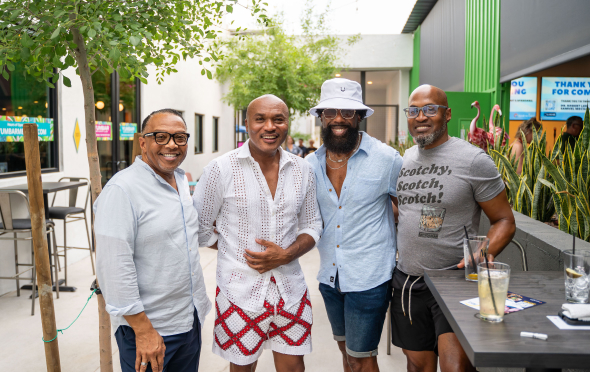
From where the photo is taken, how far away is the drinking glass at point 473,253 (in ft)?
6.42

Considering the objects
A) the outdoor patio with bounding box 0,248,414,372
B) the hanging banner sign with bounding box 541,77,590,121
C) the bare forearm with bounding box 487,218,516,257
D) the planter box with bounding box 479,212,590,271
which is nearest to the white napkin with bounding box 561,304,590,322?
the bare forearm with bounding box 487,218,516,257

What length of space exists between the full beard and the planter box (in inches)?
45.2

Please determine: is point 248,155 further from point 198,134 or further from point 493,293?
point 198,134

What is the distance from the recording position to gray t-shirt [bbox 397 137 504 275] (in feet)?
7.56

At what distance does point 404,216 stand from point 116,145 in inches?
258

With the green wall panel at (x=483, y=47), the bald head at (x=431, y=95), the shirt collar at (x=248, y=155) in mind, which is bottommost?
the shirt collar at (x=248, y=155)

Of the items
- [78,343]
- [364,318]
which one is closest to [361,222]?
[364,318]

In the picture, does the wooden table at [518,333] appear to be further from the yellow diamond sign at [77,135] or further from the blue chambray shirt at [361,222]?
the yellow diamond sign at [77,135]

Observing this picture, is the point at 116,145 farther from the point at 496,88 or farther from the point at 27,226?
the point at 496,88

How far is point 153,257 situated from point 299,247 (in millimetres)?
722

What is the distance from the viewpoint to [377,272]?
2537 millimetres

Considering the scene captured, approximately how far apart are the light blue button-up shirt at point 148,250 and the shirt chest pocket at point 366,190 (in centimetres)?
89

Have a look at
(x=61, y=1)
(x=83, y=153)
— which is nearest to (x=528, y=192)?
(x=61, y=1)

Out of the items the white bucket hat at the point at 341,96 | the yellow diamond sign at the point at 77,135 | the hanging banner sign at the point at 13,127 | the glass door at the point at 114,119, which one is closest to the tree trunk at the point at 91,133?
the white bucket hat at the point at 341,96
